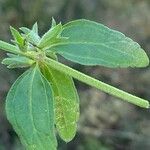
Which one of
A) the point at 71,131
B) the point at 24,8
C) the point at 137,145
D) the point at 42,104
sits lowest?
the point at 137,145

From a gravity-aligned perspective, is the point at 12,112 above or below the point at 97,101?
above

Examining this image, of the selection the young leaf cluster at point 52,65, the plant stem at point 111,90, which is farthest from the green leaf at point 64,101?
the plant stem at point 111,90

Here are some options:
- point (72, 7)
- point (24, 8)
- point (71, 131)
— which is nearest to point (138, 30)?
point (72, 7)

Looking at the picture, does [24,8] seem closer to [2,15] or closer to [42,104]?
[2,15]

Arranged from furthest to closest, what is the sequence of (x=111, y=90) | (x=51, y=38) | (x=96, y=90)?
1. (x=96, y=90)
2. (x=51, y=38)
3. (x=111, y=90)

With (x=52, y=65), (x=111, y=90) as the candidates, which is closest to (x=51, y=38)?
(x=52, y=65)

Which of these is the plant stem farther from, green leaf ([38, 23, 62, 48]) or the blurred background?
the blurred background

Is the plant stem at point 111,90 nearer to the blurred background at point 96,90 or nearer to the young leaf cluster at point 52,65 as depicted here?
the young leaf cluster at point 52,65

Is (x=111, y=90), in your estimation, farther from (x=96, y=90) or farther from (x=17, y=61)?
(x=96, y=90)
